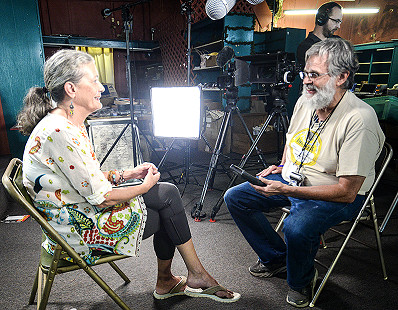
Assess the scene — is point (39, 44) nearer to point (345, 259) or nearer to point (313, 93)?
point (313, 93)

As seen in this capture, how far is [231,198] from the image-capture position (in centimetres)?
153

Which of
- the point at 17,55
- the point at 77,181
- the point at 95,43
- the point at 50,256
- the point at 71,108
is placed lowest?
the point at 50,256

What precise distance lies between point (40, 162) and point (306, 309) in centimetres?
138

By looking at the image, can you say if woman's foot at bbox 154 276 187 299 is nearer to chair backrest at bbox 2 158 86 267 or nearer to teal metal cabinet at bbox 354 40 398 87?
chair backrest at bbox 2 158 86 267

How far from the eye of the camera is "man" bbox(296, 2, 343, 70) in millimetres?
2383

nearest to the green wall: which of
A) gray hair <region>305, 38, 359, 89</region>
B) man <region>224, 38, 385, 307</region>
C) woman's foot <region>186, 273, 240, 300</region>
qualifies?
woman's foot <region>186, 273, 240, 300</region>

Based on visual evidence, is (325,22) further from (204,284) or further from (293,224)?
(204,284)

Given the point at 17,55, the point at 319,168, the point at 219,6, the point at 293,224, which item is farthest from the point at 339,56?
the point at 17,55

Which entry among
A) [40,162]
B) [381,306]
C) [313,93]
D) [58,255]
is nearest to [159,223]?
[58,255]

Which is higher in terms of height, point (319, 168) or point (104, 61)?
point (104, 61)

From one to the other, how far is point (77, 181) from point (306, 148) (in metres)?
1.10

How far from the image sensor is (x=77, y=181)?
930 mm

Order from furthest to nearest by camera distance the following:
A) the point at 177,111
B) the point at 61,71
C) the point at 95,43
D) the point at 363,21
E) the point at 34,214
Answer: the point at 363,21 < the point at 95,43 < the point at 177,111 < the point at 61,71 < the point at 34,214

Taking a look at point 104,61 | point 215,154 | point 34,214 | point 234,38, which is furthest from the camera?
point 104,61
